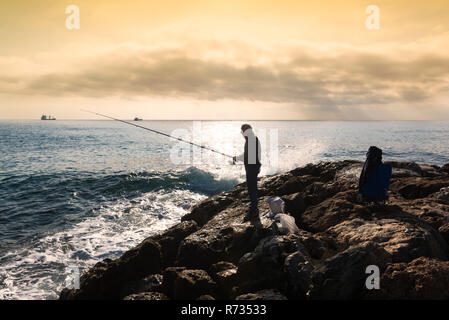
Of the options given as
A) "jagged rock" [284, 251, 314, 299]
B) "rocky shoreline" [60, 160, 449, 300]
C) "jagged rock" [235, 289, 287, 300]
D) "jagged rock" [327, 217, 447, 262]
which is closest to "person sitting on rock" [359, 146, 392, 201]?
"rocky shoreline" [60, 160, 449, 300]

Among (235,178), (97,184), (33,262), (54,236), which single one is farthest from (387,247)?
(97,184)

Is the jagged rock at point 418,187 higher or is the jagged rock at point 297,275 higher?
the jagged rock at point 418,187

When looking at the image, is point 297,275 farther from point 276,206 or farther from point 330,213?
point 330,213

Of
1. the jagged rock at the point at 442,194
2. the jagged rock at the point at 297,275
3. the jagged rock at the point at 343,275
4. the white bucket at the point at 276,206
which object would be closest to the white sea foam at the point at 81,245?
the white bucket at the point at 276,206

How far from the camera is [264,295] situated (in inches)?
175

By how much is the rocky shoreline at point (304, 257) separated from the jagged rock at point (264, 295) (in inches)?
0.7

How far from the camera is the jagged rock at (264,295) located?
14.3 ft

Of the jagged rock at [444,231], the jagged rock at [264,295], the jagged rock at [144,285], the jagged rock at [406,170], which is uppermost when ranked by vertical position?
the jagged rock at [406,170]

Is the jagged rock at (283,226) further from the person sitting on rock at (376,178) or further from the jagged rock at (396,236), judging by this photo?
the person sitting on rock at (376,178)

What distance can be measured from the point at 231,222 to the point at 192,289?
2825 mm

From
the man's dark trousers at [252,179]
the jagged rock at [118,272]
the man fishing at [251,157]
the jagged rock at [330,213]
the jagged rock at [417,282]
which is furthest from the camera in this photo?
the man's dark trousers at [252,179]

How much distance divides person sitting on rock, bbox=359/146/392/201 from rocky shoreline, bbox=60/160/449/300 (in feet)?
1.00

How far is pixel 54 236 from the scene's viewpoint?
1099cm
